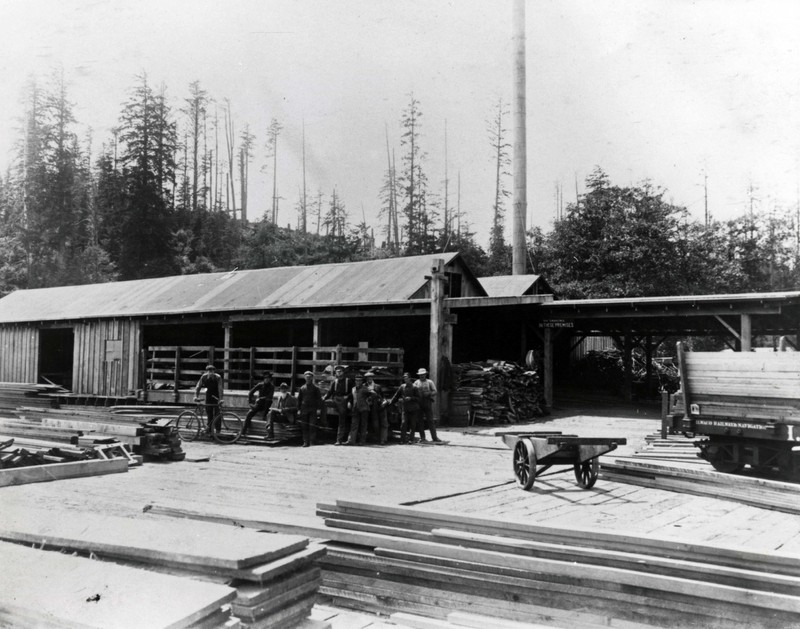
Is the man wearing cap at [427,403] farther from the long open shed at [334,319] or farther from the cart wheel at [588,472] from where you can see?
the cart wheel at [588,472]

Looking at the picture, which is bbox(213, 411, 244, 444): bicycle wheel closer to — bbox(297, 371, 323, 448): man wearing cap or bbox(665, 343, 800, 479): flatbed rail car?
bbox(297, 371, 323, 448): man wearing cap

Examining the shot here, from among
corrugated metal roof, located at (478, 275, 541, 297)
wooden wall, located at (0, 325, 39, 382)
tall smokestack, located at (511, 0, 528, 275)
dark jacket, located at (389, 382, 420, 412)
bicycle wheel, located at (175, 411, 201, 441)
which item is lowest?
bicycle wheel, located at (175, 411, 201, 441)

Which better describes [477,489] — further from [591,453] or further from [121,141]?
[121,141]

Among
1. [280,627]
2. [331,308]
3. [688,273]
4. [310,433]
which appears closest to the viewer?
[280,627]

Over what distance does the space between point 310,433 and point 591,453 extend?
757 cm

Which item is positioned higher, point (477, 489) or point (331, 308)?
point (331, 308)

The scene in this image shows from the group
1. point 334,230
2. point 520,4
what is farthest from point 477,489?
point 334,230

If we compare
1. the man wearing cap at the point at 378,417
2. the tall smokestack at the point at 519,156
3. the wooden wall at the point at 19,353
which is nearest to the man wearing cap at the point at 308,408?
the man wearing cap at the point at 378,417

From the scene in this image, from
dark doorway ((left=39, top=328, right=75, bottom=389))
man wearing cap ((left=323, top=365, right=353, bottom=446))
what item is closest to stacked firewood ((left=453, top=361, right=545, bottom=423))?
man wearing cap ((left=323, top=365, right=353, bottom=446))

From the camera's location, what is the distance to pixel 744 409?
32.9 ft

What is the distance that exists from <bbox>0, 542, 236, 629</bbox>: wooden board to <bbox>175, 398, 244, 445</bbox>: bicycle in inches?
445

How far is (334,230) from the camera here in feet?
237

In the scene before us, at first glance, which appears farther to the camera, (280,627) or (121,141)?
(121,141)

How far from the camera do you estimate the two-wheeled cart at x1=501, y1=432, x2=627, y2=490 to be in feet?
28.8
